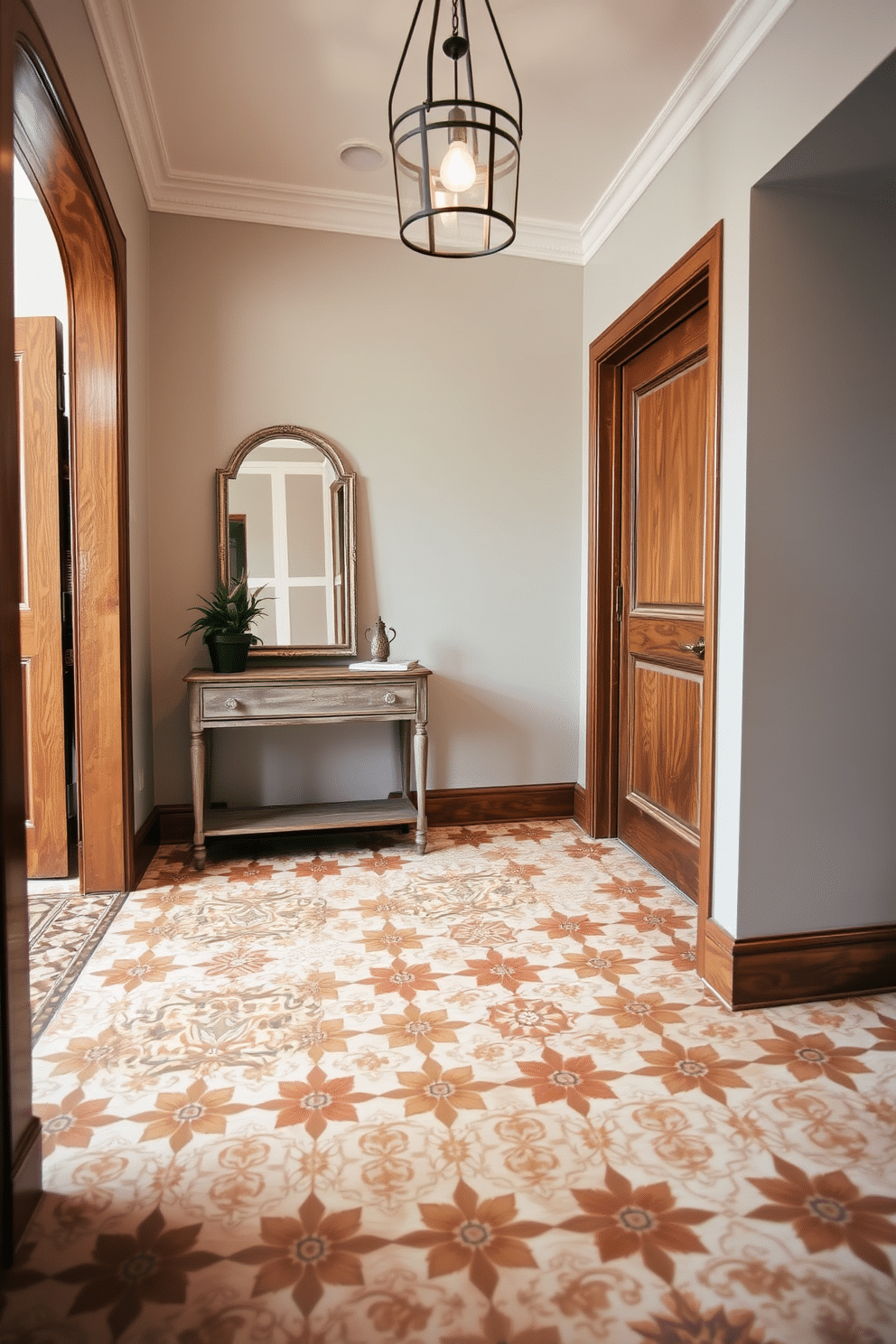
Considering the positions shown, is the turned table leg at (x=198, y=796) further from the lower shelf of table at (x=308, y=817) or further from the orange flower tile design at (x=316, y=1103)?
the orange flower tile design at (x=316, y=1103)

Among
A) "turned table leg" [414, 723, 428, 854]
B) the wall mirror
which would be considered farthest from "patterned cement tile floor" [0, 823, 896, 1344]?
the wall mirror

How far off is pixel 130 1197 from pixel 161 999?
783 mm

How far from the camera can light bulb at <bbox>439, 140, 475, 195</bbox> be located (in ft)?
5.63

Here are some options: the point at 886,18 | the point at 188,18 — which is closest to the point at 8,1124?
the point at 886,18

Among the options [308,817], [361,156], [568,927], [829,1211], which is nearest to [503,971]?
[568,927]

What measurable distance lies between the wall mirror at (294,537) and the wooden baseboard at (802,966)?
2.11m

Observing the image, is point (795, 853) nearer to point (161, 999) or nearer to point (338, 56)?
point (161, 999)

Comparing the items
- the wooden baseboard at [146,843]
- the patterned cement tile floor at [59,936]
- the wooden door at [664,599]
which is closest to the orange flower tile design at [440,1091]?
the patterned cement tile floor at [59,936]

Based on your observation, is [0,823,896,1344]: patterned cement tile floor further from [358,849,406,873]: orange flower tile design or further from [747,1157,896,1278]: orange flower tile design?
[358,849,406,873]: orange flower tile design

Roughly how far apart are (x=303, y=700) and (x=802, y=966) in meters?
2.03

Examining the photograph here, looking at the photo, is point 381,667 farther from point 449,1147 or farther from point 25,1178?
point 25,1178

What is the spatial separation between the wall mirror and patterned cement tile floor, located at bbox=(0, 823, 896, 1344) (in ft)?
4.62

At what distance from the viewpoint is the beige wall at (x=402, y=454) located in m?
3.52

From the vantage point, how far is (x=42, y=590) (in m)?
3.09
